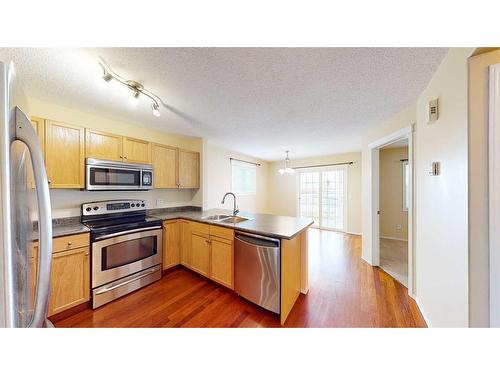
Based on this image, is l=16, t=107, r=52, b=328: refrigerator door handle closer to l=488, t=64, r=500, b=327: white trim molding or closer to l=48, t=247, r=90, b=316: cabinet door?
l=48, t=247, r=90, b=316: cabinet door

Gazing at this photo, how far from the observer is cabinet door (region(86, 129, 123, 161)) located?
202cm

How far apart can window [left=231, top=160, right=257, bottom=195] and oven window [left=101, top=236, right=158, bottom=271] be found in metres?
2.69

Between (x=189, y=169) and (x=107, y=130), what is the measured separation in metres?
1.23

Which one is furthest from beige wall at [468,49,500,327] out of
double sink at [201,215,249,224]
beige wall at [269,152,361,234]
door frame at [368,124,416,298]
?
beige wall at [269,152,361,234]

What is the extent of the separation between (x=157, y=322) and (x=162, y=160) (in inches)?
82.2

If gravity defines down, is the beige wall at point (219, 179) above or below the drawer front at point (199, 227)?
above

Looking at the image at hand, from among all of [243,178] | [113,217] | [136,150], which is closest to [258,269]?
[113,217]

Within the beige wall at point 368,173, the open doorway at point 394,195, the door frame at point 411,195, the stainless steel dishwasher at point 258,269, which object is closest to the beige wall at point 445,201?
the door frame at point 411,195

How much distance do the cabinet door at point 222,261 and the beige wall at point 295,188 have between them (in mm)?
4003

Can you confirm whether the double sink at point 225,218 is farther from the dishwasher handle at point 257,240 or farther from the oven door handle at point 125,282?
the oven door handle at point 125,282

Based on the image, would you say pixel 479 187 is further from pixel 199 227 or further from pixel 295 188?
pixel 295 188

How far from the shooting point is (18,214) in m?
0.47

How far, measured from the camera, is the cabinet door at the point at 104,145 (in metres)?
2.02
